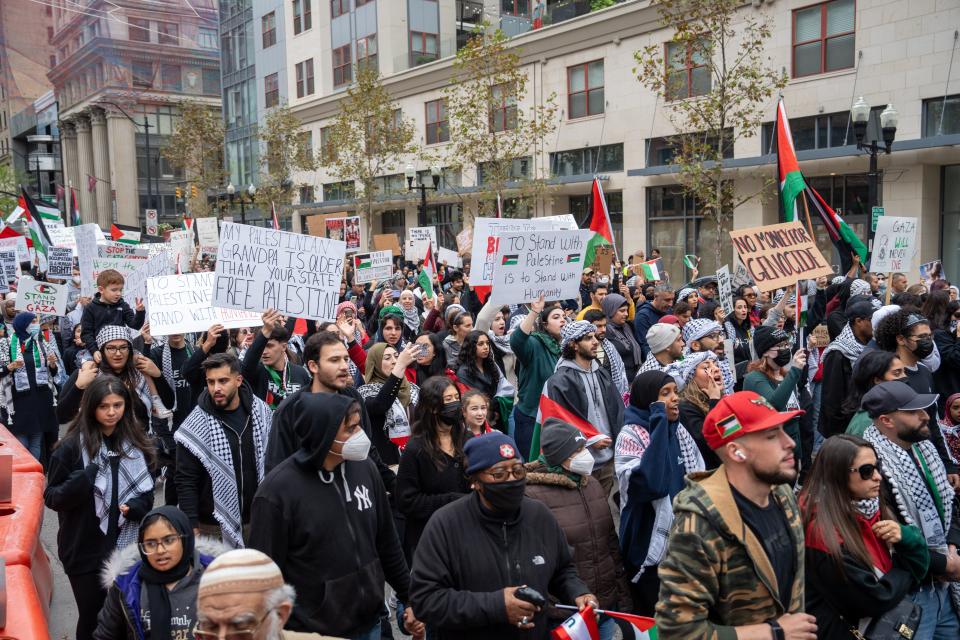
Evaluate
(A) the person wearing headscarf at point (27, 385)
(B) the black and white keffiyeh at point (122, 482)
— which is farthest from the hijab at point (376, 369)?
(A) the person wearing headscarf at point (27, 385)

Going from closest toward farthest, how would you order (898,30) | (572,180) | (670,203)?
(898,30)
(670,203)
(572,180)

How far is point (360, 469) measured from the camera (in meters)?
3.90

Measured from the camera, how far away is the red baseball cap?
3.12 meters

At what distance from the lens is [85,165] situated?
3324 inches

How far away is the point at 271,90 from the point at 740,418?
54.1 metres

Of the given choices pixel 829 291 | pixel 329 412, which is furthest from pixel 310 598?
pixel 829 291

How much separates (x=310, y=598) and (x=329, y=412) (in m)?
0.82

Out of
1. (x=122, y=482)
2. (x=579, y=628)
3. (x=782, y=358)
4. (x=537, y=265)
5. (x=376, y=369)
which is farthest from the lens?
(x=537, y=265)

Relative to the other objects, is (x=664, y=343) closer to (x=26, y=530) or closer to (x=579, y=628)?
(x=579, y=628)

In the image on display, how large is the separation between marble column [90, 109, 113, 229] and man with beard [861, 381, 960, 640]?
82.8m

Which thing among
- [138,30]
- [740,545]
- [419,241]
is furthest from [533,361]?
[138,30]

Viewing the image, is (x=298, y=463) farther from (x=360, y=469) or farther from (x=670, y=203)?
(x=670, y=203)

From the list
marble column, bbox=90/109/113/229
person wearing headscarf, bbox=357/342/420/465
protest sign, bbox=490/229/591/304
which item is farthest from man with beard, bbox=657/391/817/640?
marble column, bbox=90/109/113/229

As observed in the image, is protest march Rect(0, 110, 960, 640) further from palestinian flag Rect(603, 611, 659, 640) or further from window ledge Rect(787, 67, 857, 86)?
window ledge Rect(787, 67, 857, 86)
